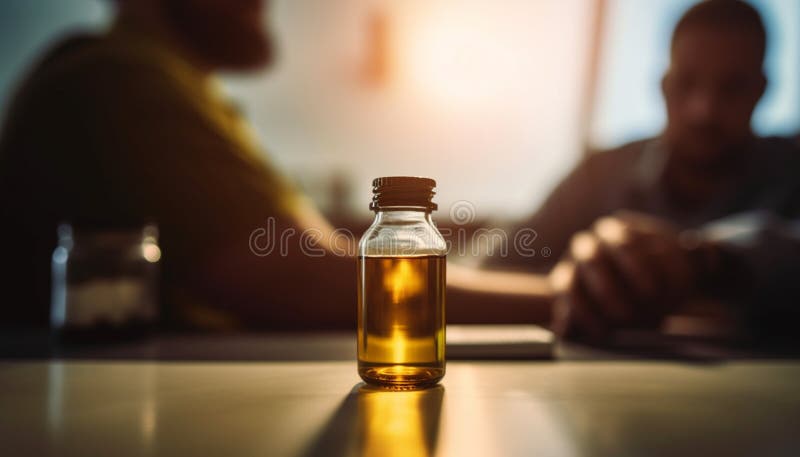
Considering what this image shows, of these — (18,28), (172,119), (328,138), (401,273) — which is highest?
(18,28)

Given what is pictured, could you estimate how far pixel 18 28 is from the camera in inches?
73.9

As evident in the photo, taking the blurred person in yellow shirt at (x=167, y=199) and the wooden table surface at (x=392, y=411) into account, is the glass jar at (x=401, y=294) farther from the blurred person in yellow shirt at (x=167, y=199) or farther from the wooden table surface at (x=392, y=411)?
the blurred person in yellow shirt at (x=167, y=199)

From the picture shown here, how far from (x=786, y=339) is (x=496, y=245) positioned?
2.77 ft

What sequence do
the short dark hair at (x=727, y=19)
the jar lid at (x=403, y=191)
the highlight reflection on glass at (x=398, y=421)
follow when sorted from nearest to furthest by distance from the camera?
1. the highlight reflection on glass at (x=398, y=421)
2. the jar lid at (x=403, y=191)
3. the short dark hair at (x=727, y=19)

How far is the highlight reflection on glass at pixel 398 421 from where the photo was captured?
0.98 feet

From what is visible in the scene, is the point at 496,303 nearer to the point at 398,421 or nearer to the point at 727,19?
the point at 398,421

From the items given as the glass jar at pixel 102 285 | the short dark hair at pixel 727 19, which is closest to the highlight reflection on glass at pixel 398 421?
the glass jar at pixel 102 285

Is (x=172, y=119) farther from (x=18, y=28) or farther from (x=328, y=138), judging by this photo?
A: (x=18, y=28)

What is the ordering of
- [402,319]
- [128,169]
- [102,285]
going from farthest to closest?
[128,169] < [102,285] < [402,319]


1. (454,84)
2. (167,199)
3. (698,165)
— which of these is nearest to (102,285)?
(167,199)

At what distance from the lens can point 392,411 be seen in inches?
14.9

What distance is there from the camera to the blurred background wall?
6.21 feet

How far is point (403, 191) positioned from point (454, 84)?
62.1 inches

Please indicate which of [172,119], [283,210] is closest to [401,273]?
[283,210]
